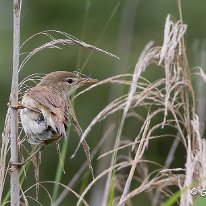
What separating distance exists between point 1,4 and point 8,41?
650 millimetres

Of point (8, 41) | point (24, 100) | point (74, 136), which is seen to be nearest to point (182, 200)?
point (24, 100)

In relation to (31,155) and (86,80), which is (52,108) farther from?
(86,80)

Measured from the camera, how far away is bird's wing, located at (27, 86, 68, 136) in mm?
2730

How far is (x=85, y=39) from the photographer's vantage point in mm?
10180

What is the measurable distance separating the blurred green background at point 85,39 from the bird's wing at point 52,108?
600 centimetres

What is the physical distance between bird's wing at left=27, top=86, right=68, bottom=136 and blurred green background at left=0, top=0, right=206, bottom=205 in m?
6.00

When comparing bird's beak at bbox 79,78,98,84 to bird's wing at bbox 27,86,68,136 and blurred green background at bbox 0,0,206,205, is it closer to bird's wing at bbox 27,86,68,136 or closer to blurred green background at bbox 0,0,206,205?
bird's wing at bbox 27,86,68,136

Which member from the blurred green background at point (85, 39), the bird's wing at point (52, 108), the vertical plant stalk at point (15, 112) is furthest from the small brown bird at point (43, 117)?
the blurred green background at point (85, 39)

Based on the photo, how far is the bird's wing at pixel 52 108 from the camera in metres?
2.73

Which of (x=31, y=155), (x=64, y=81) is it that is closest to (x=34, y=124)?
(x=31, y=155)

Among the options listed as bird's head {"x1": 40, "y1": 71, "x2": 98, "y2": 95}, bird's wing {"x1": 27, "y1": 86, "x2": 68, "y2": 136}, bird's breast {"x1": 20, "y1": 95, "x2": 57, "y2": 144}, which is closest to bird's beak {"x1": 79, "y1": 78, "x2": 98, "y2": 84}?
bird's head {"x1": 40, "y1": 71, "x2": 98, "y2": 95}

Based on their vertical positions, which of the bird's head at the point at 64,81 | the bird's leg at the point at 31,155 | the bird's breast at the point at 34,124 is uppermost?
the bird's head at the point at 64,81

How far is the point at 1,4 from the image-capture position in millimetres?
10312

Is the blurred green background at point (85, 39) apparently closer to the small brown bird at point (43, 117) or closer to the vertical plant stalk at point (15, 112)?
the small brown bird at point (43, 117)
